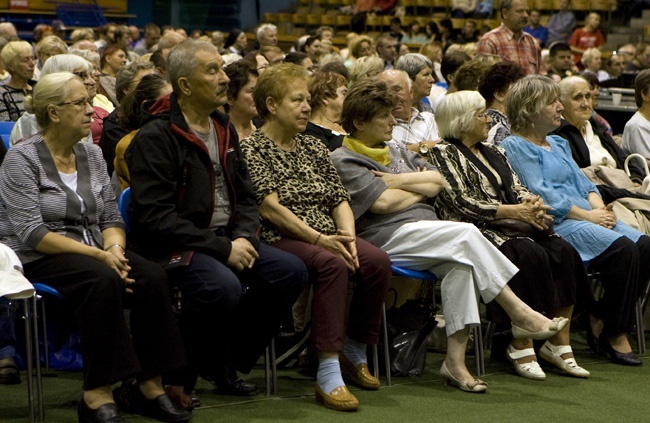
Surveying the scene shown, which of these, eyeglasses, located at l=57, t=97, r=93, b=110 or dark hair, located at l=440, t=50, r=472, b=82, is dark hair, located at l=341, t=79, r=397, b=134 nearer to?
eyeglasses, located at l=57, t=97, r=93, b=110

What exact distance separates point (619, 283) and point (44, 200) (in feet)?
8.21

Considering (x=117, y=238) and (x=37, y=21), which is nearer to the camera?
(x=117, y=238)

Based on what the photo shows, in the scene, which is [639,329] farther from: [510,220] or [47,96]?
[47,96]

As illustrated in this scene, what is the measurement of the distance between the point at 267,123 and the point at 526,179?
1.30 meters

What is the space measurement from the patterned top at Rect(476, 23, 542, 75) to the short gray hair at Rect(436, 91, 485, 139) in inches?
122

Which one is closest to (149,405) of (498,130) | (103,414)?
(103,414)

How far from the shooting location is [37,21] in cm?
1673

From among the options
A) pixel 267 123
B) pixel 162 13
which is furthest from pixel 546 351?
pixel 162 13

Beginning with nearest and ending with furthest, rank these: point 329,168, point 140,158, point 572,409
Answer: point 140,158
point 572,409
point 329,168

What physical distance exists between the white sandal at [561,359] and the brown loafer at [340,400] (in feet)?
3.56

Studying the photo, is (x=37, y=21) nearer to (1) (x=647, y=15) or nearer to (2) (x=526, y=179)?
(1) (x=647, y=15)

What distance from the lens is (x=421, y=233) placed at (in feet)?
13.9

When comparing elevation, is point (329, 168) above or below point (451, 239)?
above

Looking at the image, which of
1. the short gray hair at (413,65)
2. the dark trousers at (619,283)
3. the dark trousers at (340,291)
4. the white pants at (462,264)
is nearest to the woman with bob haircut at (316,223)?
the dark trousers at (340,291)
